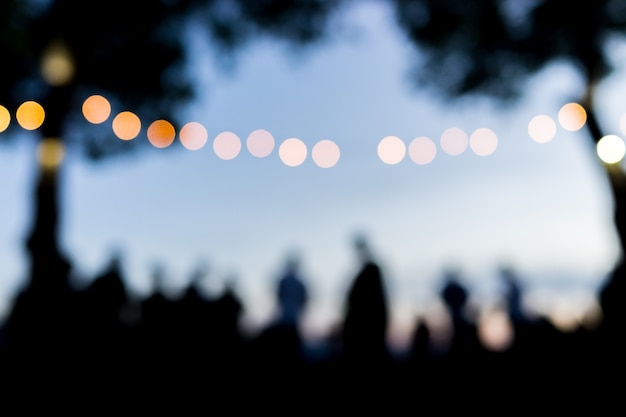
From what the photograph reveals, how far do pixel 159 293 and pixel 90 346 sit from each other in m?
1.42

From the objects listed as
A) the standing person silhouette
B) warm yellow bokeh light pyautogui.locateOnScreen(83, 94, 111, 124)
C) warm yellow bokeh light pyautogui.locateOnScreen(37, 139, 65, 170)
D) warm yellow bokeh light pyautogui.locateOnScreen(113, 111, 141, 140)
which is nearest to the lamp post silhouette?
warm yellow bokeh light pyautogui.locateOnScreen(37, 139, 65, 170)

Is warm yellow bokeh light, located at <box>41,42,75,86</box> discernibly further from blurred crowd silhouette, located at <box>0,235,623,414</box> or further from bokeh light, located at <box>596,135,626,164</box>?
bokeh light, located at <box>596,135,626,164</box>

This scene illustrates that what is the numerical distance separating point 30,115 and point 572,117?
816 cm

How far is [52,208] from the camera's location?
598 centimetres

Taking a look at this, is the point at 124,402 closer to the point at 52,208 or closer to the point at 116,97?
the point at 52,208

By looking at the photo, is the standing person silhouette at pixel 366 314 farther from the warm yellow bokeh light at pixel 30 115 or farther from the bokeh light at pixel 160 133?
the warm yellow bokeh light at pixel 30 115

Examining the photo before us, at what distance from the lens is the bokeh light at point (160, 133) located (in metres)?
6.01

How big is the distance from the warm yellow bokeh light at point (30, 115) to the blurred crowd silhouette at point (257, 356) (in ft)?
6.19

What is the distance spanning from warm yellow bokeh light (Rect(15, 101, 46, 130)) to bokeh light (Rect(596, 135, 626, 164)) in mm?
8703

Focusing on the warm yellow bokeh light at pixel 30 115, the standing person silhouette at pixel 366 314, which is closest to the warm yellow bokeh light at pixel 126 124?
the warm yellow bokeh light at pixel 30 115

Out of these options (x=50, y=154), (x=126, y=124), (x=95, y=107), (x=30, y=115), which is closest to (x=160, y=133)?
(x=126, y=124)

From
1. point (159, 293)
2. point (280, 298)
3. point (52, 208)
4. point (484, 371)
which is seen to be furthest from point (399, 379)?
point (52, 208)

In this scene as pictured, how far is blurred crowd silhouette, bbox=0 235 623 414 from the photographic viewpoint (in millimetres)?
4195

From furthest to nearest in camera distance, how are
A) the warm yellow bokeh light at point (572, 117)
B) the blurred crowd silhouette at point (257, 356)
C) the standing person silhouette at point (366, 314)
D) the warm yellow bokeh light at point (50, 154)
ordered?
1. the warm yellow bokeh light at point (572, 117)
2. the warm yellow bokeh light at point (50, 154)
3. the standing person silhouette at point (366, 314)
4. the blurred crowd silhouette at point (257, 356)
